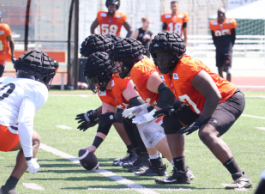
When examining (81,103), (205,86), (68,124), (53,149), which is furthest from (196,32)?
(205,86)

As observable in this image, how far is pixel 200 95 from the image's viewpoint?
157 inches

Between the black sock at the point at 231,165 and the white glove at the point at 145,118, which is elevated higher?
the white glove at the point at 145,118

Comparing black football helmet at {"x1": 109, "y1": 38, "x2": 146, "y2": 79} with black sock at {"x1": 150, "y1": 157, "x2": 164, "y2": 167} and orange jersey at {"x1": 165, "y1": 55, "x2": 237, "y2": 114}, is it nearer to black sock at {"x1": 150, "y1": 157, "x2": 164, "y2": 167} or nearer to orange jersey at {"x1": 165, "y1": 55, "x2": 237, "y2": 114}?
orange jersey at {"x1": 165, "y1": 55, "x2": 237, "y2": 114}

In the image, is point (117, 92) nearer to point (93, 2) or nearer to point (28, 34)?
point (28, 34)

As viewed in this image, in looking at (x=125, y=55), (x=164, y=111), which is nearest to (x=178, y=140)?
(x=164, y=111)

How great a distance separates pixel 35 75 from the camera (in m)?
3.74

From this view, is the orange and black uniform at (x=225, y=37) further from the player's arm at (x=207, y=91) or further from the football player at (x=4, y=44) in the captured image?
the player's arm at (x=207, y=91)

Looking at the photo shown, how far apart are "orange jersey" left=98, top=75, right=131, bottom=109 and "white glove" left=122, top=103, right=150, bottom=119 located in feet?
0.98

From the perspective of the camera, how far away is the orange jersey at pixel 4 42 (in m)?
10.7

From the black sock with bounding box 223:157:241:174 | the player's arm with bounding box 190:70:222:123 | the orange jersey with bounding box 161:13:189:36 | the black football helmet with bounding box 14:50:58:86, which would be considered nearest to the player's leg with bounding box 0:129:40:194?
the black football helmet with bounding box 14:50:58:86

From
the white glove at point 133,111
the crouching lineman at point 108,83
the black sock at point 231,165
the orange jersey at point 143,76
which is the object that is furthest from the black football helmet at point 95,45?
the black sock at point 231,165

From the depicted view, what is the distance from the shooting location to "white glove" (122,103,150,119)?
4406 millimetres

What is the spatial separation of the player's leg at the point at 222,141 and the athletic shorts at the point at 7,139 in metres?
1.54

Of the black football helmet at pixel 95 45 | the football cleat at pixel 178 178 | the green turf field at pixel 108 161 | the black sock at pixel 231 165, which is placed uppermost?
the black football helmet at pixel 95 45
